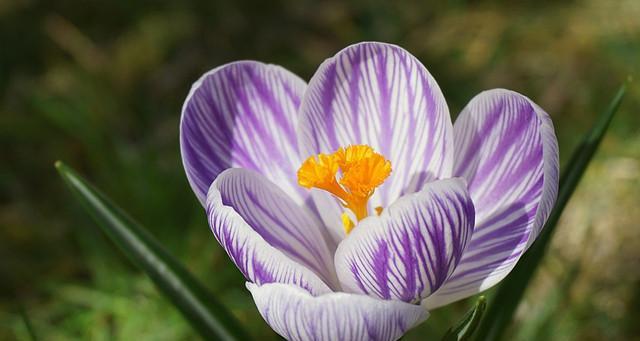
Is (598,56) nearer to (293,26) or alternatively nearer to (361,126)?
(293,26)

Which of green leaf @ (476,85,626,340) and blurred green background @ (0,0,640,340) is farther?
blurred green background @ (0,0,640,340)

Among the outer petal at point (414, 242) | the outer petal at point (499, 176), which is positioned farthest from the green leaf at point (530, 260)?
the outer petal at point (414, 242)

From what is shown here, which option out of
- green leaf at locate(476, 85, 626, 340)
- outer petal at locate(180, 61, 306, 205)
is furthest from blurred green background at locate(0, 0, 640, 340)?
outer petal at locate(180, 61, 306, 205)

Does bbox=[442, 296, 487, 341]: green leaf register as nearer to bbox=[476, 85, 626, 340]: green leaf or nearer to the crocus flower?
the crocus flower

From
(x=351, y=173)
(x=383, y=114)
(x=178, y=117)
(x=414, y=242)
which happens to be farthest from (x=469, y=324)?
(x=178, y=117)

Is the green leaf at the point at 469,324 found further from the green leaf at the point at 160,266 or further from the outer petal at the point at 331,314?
the green leaf at the point at 160,266

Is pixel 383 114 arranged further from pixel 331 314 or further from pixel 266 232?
pixel 331 314
